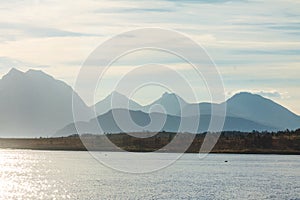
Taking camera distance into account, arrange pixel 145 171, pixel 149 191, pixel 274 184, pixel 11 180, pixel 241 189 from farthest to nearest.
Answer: pixel 145 171
pixel 11 180
pixel 274 184
pixel 241 189
pixel 149 191

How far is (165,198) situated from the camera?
10250cm

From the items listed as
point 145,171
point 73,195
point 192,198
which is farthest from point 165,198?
point 145,171

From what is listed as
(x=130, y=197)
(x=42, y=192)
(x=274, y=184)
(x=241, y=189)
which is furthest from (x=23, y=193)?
(x=274, y=184)

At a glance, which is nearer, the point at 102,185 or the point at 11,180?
the point at 102,185

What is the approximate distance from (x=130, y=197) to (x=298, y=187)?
129 feet

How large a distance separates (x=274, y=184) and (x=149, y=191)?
32.1 meters

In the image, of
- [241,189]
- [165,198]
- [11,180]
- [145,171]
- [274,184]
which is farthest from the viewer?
[145,171]

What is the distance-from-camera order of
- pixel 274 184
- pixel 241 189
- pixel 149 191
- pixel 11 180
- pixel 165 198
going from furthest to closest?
1. pixel 11 180
2. pixel 274 184
3. pixel 241 189
4. pixel 149 191
5. pixel 165 198

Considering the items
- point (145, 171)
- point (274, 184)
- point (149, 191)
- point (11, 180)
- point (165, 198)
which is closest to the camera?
point (165, 198)

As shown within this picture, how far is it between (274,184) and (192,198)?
113 ft

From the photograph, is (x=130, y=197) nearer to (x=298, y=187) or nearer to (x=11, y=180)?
(x=298, y=187)

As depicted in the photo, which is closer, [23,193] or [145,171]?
[23,193]

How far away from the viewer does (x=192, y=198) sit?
104m

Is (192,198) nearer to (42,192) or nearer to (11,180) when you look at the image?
(42,192)
